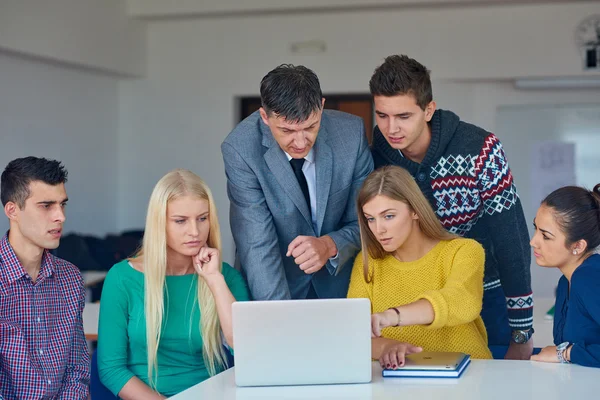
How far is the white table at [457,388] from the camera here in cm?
186

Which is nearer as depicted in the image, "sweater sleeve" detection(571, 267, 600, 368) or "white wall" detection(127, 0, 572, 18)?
"sweater sleeve" detection(571, 267, 600, 368)

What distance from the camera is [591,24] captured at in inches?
252

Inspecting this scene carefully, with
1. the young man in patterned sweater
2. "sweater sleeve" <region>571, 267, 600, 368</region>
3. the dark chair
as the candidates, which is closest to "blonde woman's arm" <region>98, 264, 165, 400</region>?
the young man in patterned sweater

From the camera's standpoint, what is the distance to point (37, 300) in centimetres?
245

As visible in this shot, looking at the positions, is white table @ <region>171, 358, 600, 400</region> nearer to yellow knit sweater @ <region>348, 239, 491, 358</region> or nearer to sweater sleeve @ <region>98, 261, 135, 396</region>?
yellow knit sweater @ <region>348, 239, 491, 358</region>

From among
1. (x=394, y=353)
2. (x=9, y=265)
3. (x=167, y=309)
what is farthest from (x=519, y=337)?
(x=9, y=265)

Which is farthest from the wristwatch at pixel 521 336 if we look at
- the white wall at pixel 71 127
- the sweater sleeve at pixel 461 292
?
the white wall at pixel 71 127

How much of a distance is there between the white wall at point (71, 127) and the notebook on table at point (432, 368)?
401 centimetres

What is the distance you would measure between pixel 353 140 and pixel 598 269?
928 mm

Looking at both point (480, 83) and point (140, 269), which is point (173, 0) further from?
point (140, 269)

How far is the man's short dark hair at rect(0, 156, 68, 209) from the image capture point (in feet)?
8.13

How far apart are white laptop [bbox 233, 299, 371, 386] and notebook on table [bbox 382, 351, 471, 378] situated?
0.38ft

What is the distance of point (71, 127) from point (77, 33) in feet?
2.52

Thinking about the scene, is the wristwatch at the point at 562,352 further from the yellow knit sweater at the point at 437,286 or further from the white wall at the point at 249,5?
the white wall at the point at 249,5
